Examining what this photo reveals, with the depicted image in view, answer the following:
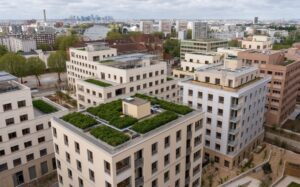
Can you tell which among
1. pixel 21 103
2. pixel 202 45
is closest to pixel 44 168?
pixel 21 103

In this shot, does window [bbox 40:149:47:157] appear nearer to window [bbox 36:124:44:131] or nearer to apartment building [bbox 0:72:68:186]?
apartment building [bbox 0:72:68:186]

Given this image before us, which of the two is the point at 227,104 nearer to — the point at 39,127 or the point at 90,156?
the point at 90,156

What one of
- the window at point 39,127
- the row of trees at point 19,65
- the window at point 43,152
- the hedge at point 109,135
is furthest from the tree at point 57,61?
the hedge at point 109,135

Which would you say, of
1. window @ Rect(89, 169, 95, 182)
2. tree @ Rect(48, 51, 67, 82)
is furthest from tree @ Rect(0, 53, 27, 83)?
window @ Rect(89, 169, 95, 182)

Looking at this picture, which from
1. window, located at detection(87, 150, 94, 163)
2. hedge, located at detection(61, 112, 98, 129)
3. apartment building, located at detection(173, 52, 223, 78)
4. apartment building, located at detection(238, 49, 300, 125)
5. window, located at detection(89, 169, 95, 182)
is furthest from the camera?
apartment building, located at detection(173, 52, 223, 78)

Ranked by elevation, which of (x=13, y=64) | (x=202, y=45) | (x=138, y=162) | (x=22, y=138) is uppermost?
(x=202, y=45)

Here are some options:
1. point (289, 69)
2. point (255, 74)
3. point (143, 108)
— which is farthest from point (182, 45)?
point (143, 108)

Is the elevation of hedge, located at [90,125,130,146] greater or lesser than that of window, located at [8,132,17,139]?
greater

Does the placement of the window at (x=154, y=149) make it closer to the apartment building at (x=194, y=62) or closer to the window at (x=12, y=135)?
the window at (x=12, y=135)
